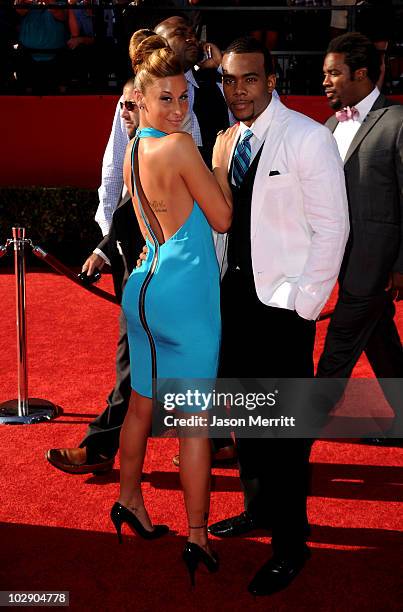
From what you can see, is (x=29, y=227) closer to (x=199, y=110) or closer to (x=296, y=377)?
(x=199, y=110)

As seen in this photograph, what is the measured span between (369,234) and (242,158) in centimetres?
127

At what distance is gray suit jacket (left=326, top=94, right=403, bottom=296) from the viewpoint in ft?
13.6

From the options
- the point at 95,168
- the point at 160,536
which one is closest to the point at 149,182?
the point at 160,536

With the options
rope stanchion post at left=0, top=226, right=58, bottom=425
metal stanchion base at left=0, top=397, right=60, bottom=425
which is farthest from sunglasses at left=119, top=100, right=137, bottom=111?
metal stanchion base at left=0, top=397, right=60, bottom=425

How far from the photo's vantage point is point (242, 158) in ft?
10.5

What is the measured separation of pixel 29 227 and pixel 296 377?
7.56 metres

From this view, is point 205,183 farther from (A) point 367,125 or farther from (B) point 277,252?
(A) point 367,125

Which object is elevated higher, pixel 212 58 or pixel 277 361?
pixel 212 58

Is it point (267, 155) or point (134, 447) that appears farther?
point (134, 447)

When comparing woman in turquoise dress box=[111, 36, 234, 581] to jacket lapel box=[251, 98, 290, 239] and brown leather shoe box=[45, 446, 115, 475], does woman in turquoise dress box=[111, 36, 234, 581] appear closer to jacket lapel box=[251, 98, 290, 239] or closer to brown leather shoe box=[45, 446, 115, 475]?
jacket lapel box=[251, 98, 290, 239]

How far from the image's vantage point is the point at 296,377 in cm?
326

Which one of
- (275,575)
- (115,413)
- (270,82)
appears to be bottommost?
(275,575)

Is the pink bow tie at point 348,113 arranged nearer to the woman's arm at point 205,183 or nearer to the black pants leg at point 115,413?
the woman's arm at point 205,183

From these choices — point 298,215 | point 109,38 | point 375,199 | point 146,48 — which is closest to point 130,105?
point 146,48
